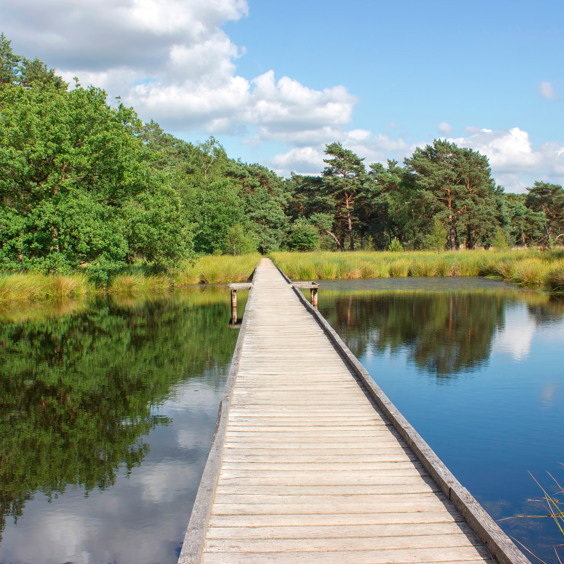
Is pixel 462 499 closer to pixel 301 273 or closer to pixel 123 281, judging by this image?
pixel 123 281

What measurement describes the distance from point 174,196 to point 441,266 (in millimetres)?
14449

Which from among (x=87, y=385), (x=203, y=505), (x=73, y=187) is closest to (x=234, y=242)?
(x=73, y=187)

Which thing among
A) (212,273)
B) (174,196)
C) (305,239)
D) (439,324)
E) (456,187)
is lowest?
(439,324)

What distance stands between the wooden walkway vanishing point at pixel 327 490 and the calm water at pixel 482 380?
1.27m

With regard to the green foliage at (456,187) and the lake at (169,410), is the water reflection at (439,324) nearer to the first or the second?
the lake at (169,410)

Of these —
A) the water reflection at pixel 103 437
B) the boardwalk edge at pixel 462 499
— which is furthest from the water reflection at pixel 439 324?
the boardwalk edge at pixel 462 499

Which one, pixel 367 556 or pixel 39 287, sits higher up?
pixel 39 287

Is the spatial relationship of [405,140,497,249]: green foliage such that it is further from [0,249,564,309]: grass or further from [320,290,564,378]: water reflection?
[320,290,564,378]: water reflection

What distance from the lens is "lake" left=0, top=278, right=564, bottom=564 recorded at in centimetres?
459

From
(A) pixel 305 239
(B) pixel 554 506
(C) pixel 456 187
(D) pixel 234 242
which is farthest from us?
(C) pixel 456 187

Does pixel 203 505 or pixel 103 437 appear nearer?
pixel 203 505

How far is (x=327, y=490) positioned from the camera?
11.8 feet

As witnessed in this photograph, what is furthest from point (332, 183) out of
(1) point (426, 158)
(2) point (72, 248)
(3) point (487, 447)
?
(3) point (487, 447)

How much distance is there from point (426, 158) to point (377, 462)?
4455 centimetres
